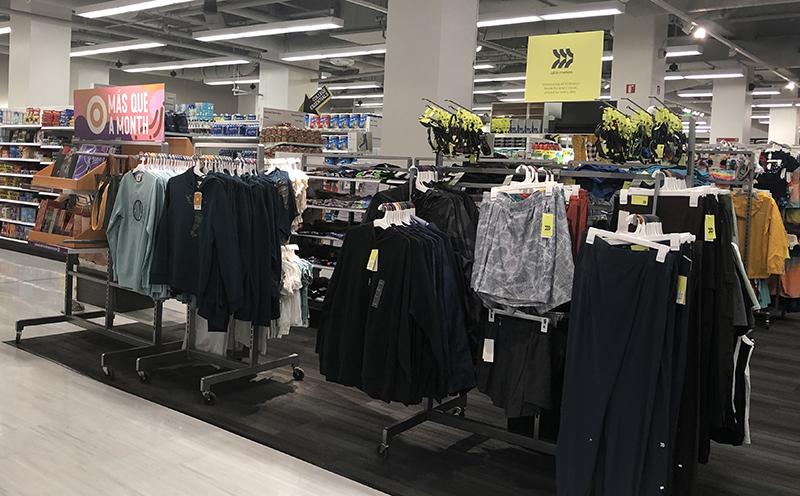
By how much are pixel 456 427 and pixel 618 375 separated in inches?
51.3

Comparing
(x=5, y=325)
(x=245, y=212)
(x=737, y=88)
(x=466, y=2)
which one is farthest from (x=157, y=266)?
(x=737, y=88)

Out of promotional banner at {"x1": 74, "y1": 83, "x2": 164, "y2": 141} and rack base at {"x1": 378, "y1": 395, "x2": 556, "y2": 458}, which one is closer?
rack base at {"x1": 378, "y1": 395, "x2": 556, "y2": 458}

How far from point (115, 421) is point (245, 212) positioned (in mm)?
1507

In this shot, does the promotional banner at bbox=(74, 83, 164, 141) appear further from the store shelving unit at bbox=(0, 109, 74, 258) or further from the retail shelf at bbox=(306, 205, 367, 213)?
the store shelving unit at bbox=(0, 109, 74, 258)

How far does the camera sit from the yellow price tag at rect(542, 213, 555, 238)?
11.2 feet

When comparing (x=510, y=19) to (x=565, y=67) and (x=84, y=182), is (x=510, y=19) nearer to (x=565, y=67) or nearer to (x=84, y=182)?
(x=565, y=67)

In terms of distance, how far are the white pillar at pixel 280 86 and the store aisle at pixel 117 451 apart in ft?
45.4

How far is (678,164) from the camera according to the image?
4.16m

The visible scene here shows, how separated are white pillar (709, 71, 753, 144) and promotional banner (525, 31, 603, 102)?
11155 millimetres

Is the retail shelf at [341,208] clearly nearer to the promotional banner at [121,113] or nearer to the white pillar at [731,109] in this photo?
the promotional banner at [121,113]

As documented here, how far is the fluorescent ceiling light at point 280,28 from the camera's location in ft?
39.6

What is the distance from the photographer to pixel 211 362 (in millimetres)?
5164

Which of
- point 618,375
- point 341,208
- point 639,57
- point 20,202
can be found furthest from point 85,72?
point 618,375

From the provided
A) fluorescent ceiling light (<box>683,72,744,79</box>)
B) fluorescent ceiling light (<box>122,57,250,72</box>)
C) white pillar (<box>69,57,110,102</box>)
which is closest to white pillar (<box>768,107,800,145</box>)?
fluorescent ceiling light (<box>683,72,744,79</box>)
